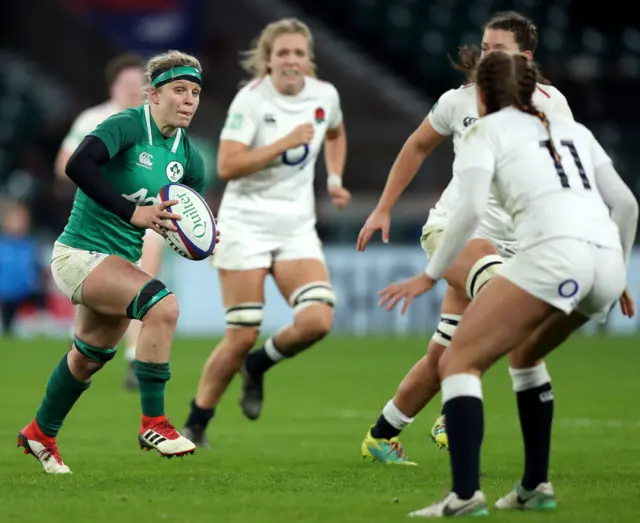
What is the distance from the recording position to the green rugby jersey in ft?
21.4

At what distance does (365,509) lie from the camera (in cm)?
538

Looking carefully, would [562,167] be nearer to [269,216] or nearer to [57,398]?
[57,398]

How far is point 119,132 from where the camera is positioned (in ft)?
20.9

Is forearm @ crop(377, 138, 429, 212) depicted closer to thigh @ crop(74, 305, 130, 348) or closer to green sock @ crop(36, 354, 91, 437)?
thigh @ crop(74, 305, 130, 348)

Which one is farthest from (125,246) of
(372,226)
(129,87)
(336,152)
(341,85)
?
(341,85)

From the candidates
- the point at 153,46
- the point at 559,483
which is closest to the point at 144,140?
the point at 559,483

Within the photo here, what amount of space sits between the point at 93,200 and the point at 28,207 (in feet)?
46.8

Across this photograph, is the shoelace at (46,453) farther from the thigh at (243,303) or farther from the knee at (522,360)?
the knee at (522,360)

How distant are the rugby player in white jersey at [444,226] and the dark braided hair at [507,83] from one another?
1.21 m

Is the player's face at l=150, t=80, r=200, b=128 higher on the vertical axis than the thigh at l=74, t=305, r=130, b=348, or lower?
higher

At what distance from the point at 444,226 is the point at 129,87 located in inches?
177

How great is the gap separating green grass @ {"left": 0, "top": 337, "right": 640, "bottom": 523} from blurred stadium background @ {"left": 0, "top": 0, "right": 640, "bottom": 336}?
4.98 meters

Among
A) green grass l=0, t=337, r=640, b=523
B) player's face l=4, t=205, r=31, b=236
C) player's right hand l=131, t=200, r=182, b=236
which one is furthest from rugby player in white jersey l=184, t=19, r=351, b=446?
player's face l=4, t=205, r=31, b=236

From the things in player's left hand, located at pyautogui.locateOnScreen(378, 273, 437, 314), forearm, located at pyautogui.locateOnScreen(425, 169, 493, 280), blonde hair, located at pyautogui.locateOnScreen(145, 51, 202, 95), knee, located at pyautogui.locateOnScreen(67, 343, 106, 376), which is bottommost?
knee, located at pyautogui.locateOnScreen(67, 343, 106, 376)
